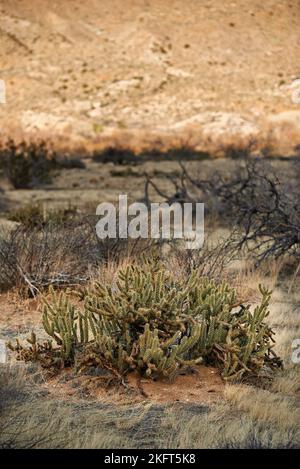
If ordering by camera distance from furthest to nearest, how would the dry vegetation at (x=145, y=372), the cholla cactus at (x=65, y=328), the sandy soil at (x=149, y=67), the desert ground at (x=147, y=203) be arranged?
the sandy soil at (x=149, y=67) < the cholla cactus at (x=65, y=328) < the desert ground at (x=147, y=203) < the dry vegetation at (x=145, y=372)

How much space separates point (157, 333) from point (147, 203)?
564 cm

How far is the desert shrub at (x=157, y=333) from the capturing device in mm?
4605

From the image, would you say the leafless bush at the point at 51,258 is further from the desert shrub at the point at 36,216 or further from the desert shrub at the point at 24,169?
the desert shrub at the point at 24,169

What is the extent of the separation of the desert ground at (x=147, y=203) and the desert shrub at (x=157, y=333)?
0.02m

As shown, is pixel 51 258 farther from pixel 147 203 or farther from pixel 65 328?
pixel 147 203

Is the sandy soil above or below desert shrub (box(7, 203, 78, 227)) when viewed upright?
above

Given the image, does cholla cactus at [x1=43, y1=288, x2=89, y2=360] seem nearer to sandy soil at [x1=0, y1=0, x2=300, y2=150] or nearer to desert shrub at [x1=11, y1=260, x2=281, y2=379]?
desert shrub at [x1=11, y1=260, x2=281, y2=379]

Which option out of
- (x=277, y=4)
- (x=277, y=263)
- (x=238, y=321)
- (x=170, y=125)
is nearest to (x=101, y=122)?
(x=170, y=125)

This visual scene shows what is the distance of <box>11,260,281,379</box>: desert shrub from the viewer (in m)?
4.61

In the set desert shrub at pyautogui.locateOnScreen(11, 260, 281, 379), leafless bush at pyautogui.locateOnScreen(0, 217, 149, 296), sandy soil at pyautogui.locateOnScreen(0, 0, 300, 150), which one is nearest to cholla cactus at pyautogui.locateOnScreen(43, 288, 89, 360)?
desert shrub at pyautogui.locateOnScreen(11, 260, 281, 379)

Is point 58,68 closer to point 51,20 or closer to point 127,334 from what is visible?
point 51,20

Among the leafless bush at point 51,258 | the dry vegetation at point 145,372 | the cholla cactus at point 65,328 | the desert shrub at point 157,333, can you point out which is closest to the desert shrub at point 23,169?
the leafless bush at point 51,258

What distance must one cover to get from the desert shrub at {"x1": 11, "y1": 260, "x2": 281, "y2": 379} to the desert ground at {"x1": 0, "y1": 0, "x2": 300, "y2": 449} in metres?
0.02

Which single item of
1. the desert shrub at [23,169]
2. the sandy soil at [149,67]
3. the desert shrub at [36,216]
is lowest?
the desert shrub at [36,216]
